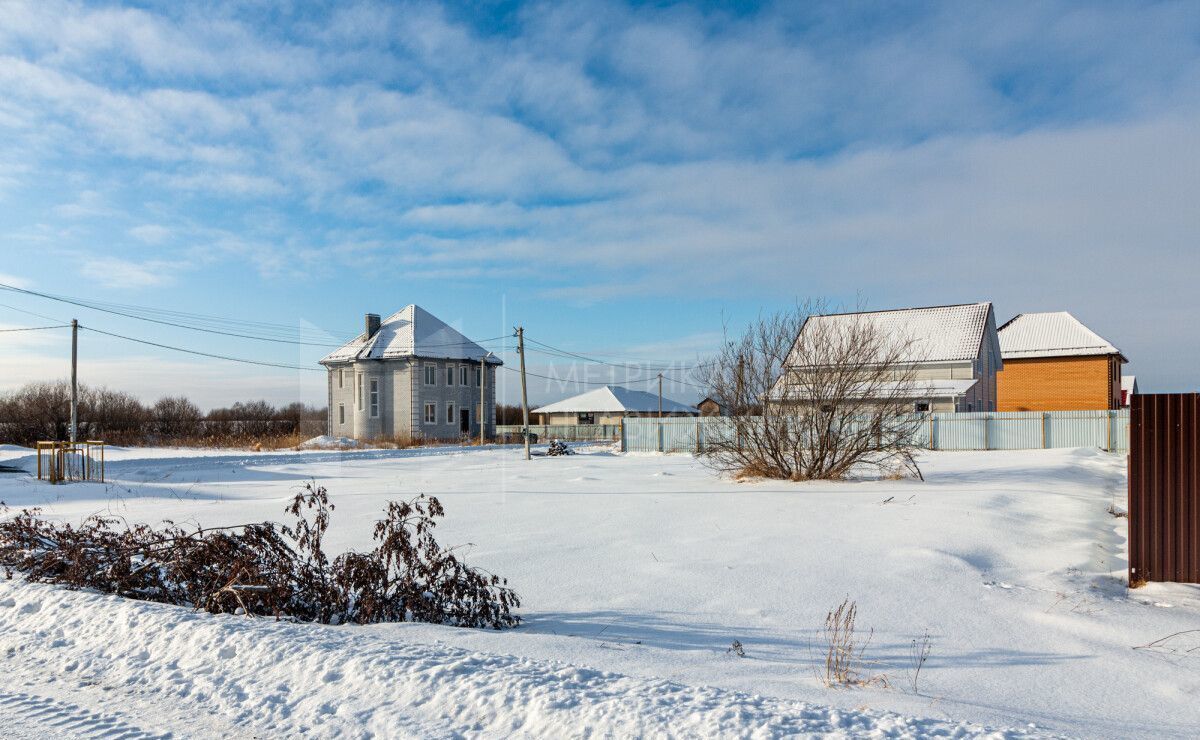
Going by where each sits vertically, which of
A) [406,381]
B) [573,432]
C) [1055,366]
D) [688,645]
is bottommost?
[573,432]

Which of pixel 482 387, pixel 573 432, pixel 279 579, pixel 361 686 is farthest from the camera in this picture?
pixel 573 432

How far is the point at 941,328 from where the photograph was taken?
36.4 metres

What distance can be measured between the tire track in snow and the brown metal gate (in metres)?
7.81

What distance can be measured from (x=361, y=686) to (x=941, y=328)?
37355mm

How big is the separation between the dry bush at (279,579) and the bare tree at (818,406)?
9.64 metres

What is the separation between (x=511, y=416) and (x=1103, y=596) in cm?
7526

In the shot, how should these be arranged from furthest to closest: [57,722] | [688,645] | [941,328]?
[941,328] → [688,645] → [57,722]

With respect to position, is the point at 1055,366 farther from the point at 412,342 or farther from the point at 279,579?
the point at 279,579

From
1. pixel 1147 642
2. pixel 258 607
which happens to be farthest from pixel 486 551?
pixel 1147 642

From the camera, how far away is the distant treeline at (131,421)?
4319 cm

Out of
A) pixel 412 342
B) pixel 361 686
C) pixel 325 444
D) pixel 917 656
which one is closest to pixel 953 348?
pixel 412 342

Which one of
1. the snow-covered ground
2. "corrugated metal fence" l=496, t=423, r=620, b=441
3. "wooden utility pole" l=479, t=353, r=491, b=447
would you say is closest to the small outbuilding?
"corrugated metal fence" l=496, t=423, r=620, b=441

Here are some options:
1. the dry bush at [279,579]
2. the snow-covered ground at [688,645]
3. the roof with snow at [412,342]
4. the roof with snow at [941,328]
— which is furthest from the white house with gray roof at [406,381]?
the dry bush at [279,579]

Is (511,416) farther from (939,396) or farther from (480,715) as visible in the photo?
(480,715)
